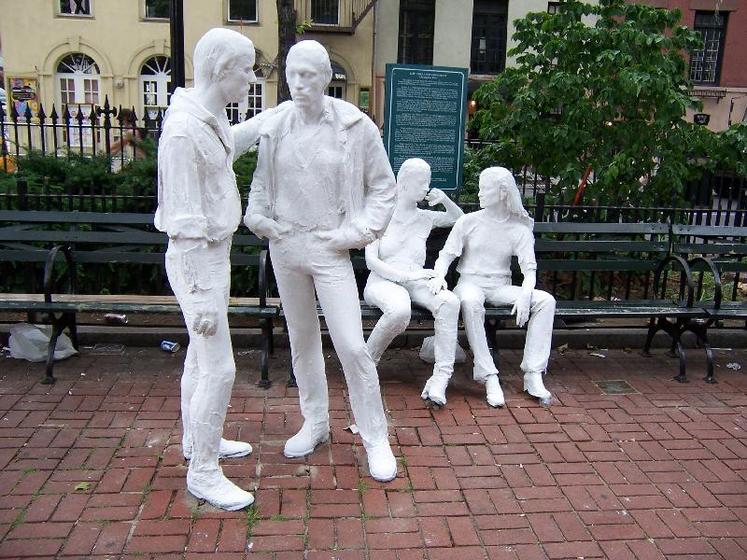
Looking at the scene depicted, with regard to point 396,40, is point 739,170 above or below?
below

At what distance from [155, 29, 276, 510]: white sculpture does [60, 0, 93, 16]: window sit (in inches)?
860

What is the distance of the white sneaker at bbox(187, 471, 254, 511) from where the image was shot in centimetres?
343

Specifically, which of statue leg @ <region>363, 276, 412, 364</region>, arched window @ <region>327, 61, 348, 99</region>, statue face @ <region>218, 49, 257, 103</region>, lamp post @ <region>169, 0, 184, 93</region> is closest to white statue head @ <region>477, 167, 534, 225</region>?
statue leg @ <region>363, 276, 412, 364</region>

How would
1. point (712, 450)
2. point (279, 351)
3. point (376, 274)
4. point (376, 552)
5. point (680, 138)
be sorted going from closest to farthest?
point (376, 552)
point (712, 450)
point (376, 274)
point (279, 351)
point (680, 138)

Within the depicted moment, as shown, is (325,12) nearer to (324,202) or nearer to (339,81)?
(339,81)

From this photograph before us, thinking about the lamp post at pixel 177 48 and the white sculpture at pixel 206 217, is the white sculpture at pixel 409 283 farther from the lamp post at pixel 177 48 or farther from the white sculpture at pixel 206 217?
the lamp post at pixel 177 48

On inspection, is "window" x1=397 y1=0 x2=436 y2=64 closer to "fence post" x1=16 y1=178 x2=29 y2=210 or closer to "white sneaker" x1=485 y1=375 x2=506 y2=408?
"fence post" x1=16 y1=178 x2=29 y2=210

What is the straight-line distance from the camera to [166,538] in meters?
3.21

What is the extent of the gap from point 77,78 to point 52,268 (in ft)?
65.4

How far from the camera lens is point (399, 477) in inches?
150

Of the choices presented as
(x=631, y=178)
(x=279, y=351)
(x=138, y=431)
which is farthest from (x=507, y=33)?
(x=138, y=431)

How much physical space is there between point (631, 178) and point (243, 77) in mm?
5257

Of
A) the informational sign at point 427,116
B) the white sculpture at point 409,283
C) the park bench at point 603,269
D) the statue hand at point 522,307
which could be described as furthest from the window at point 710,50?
the white sculpture at point 409,283

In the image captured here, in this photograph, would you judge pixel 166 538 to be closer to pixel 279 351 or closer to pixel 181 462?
pixel 181 462
